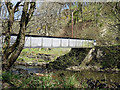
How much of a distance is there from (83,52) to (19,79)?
20339 millimetres

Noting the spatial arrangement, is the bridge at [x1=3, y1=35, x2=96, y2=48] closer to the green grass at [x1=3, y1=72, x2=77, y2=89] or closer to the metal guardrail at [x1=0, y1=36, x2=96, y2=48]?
the metal guardrail at [x1=0, y1=36, x2=96, y2=48]

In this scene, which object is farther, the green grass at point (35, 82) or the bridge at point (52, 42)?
the bridge at point (52, 42)

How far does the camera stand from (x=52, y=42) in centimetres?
1870

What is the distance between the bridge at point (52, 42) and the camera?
16.0m

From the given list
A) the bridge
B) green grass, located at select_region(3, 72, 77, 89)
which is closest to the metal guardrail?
the bridge

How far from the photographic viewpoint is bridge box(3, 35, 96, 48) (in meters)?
16.0

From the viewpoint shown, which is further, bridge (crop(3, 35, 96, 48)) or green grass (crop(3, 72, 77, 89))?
bridge (crop(3, 35, 96, 48))

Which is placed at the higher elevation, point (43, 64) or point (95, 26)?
point (95, 26)

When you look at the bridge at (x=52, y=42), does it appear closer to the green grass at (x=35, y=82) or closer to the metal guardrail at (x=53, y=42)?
the metal guardrail at (x=53, y=42)

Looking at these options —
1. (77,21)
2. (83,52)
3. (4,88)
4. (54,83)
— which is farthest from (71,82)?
(77,21)

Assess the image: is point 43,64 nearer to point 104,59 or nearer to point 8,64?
point 104,59

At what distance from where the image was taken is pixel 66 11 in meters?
40.5

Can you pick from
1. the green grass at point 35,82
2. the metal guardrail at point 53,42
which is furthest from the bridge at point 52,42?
the green grass at point 35,82

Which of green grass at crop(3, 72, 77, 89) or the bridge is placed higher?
the bridge
